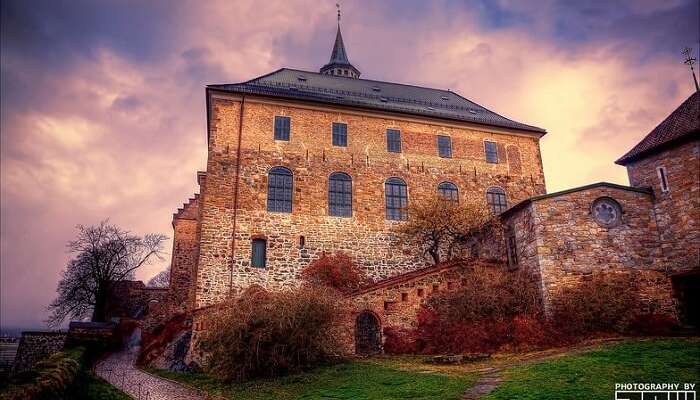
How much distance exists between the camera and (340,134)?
2533cm

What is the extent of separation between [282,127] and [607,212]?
15.4 m

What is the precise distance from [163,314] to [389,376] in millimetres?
15880

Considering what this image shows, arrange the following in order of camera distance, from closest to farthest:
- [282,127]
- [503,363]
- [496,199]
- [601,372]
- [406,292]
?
[601,372]
[503,363]
[406,292]
[282,127]
[496,199]

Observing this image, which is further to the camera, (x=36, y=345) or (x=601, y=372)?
(x=36, y=345)

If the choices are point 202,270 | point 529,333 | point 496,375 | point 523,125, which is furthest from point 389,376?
point 523,125

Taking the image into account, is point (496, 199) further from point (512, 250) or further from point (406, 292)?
point (406, 292)

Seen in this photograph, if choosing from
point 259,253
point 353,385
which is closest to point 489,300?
point 353,385

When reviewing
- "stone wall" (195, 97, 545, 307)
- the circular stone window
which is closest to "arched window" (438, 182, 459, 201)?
"stone wall" (195, 97, 545, 307)

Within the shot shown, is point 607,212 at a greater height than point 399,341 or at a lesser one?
greater

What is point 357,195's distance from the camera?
80.0ft

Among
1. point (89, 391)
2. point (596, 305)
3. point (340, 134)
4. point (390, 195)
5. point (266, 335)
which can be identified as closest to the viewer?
point (89, 391)

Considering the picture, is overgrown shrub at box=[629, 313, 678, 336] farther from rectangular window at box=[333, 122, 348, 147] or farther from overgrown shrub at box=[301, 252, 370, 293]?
rectangular window at box=[333, 122, 348, 147]

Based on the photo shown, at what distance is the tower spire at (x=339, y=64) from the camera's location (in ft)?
140

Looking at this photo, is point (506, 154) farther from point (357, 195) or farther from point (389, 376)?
point (389, 376)
